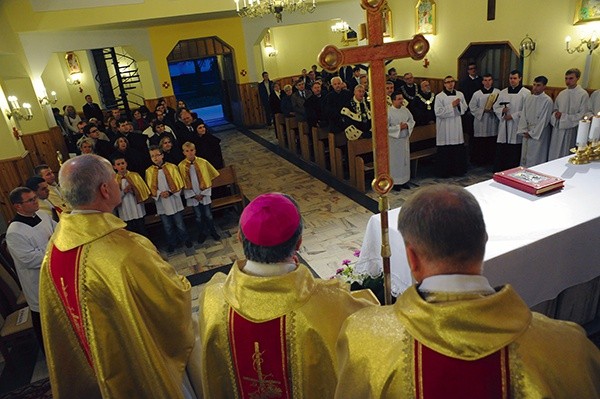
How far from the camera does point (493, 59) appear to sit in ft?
33.7

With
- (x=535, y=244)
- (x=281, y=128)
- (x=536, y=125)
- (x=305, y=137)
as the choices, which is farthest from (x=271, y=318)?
(x=281, y=128)

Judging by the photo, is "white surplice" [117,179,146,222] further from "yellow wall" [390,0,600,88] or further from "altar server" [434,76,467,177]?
"yellow wall" [390,0,600,88]

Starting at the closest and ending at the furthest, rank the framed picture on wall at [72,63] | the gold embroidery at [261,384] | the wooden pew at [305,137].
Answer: the gold embroidery at [261,384]
the wooden pew at [305,137]
the framed picture on wall at [72,63]

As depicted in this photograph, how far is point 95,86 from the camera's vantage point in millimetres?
16766

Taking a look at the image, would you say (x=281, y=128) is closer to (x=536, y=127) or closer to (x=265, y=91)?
(x=265, y=91)

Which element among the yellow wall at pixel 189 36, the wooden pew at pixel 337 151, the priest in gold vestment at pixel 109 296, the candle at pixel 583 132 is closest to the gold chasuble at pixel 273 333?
the priest in gold vestment at pixel 109 296

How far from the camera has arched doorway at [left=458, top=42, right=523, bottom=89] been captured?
9703 millimetres

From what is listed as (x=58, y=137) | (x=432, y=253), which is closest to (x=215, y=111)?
(x=58, y=137)

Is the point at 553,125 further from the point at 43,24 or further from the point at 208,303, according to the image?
the point at 43,24

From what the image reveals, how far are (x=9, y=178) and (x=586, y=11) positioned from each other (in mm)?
10667

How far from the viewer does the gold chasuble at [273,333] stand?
5.92ft

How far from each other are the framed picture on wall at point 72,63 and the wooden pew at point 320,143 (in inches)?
449

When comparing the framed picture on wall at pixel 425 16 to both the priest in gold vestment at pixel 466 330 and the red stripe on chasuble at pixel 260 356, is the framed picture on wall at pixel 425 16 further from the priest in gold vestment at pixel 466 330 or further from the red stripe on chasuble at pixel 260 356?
the priest in gold vestment at pixel 466 330

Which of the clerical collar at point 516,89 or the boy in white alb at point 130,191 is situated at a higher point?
the clerical collar at point 516,89
